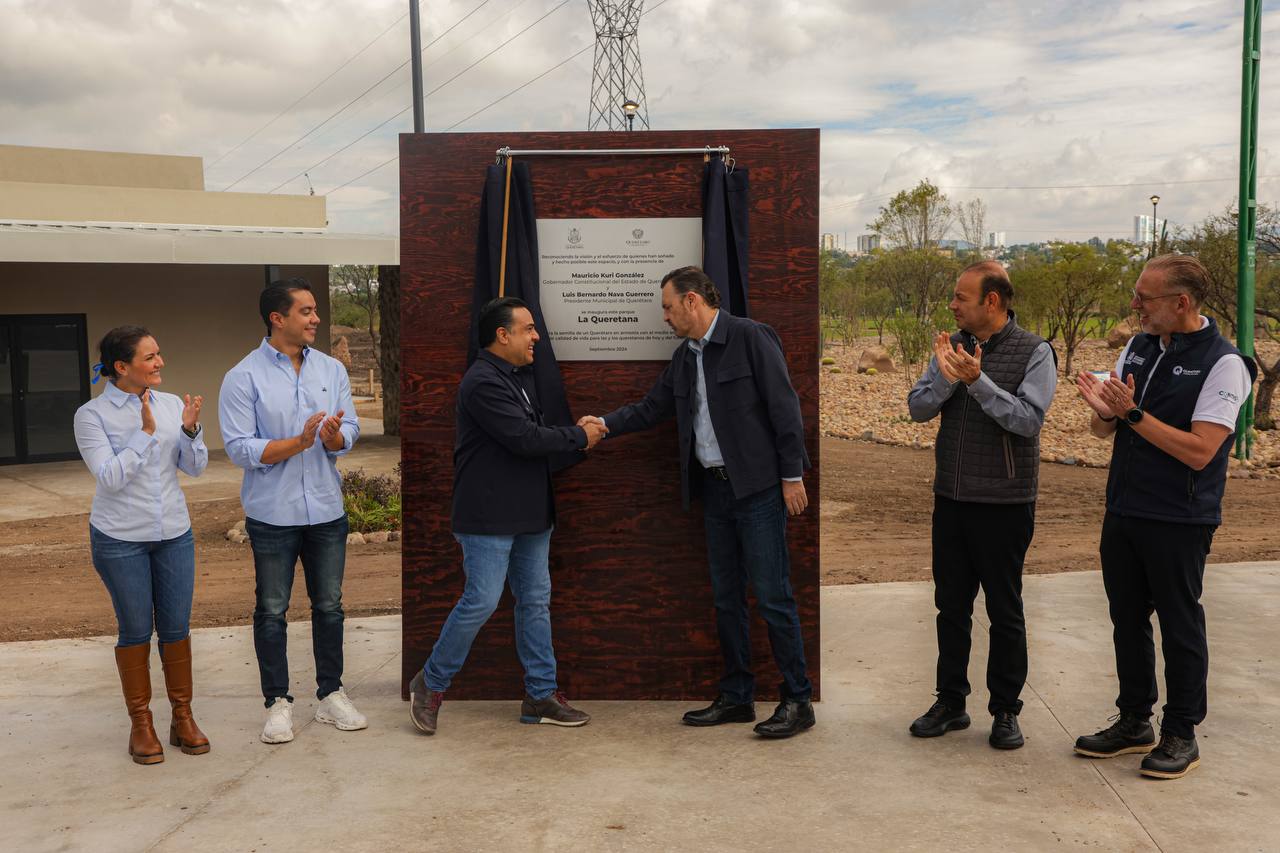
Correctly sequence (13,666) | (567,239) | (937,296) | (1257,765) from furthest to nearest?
(937,296), (13,666), (567,239), (1257,765)

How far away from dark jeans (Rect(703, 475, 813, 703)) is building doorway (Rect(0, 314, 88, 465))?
14.8m

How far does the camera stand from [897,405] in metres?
21.1

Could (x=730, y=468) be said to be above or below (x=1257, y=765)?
above

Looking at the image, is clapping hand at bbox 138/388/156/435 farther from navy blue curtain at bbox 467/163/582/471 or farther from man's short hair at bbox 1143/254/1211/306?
man's short hair at bbox 1143/254/1211/306

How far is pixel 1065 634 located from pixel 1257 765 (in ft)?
Result: 5.76

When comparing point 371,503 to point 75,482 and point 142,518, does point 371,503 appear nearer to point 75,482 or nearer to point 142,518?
point 75,482

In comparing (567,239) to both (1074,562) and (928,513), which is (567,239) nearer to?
(1074,562)

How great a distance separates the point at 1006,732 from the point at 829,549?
526 centimetres

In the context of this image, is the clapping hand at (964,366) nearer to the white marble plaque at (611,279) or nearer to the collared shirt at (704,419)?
the collared shirt at (704,419)

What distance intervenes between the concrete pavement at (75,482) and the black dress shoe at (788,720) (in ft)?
32.7

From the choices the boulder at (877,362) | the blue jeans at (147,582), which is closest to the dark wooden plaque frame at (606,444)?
the blue jeans at (147,582)

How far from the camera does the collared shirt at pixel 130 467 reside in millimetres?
4230

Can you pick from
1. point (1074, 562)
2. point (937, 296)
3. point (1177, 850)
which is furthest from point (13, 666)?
point (937, 296)

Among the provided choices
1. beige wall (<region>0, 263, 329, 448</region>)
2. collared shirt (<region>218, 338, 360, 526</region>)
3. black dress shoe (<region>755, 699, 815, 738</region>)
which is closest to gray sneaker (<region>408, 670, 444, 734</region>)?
collared shirt (<region>218, 338, 360, 526</region>)
